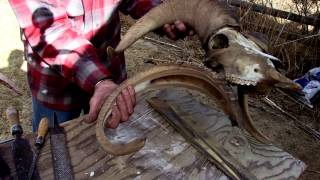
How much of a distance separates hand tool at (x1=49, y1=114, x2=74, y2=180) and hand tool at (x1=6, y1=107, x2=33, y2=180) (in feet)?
0.31

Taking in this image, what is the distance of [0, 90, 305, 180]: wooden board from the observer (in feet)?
5.46

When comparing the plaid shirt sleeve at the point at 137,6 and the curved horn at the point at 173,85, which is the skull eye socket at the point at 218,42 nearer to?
the curved horn at the point at 173,85

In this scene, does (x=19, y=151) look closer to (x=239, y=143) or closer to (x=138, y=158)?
(x=138, y=158)

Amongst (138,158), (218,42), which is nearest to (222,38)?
(218,42)

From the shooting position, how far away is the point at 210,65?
164 cm

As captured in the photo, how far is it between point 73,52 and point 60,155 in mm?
479

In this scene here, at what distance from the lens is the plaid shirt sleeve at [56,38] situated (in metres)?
1.85

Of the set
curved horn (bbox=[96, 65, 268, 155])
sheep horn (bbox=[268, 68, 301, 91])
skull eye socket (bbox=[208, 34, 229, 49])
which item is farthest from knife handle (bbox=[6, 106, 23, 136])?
sheep horn (bbox=[268, 68, 301, 91])

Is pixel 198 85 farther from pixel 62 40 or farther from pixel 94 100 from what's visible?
pixel 62 40

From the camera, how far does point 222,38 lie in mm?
1658

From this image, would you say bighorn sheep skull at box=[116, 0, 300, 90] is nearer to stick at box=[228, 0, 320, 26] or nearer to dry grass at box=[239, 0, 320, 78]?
dry grass at box=[239, 0, 320, 78]

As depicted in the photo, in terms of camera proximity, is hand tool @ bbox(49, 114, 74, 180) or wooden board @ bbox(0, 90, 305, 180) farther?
wooden board @ bbox(0, 90, 305, 180)

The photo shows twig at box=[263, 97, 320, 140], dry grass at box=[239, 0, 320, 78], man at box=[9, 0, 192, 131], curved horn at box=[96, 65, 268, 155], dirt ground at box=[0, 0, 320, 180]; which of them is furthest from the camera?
dry grass at box=[239, 0, 320, 78]

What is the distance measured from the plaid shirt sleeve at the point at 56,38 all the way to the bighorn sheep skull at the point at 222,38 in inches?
9.1
